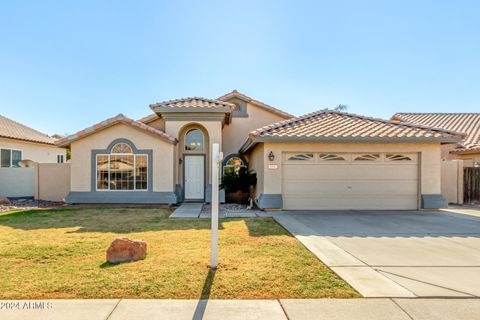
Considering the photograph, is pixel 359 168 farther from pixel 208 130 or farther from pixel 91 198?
pixel 91 198

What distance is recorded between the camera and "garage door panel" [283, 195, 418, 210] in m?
12.8

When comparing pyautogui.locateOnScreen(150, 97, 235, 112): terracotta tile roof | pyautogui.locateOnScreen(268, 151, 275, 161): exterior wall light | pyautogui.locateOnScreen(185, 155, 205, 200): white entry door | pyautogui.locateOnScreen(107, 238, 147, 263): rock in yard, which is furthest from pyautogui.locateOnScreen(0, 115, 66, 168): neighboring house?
pyautogui.locateOnScreen(107, 238, 147, 263): rock in yard

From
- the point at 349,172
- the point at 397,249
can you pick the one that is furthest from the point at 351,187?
the point at 397,249

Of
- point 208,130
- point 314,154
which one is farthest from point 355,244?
point 208,130

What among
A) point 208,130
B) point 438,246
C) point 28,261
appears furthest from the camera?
point 208,130

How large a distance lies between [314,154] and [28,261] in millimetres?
10545

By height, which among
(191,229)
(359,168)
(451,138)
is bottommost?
(191,229)

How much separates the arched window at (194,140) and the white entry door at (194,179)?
52cm

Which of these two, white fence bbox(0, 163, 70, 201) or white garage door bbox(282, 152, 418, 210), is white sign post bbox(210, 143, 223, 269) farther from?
white fence bbox(0, 163, 70, 201)

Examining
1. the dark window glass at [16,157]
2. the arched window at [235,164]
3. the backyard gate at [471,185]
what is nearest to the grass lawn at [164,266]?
the arched window at [235,164]

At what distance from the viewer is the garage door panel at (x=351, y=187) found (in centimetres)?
1279

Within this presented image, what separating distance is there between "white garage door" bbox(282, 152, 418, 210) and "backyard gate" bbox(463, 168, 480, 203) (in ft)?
17.1

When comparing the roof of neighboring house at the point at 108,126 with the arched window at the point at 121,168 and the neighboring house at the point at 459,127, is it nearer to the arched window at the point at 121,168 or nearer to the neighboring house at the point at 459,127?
the arched window at the point at 121,168

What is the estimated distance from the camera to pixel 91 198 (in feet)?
47.3
